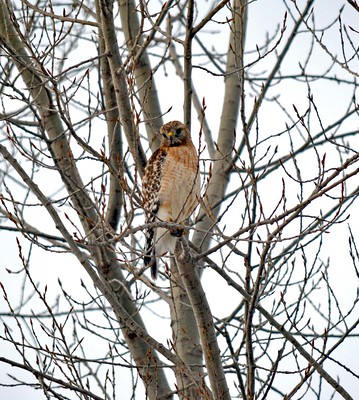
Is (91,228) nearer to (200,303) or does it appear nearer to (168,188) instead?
(168,188)

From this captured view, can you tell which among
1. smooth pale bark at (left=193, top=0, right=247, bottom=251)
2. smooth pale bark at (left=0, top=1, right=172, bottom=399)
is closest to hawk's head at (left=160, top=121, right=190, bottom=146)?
smooth pale bark at (left=193, top=0, right=247, bottom=251)

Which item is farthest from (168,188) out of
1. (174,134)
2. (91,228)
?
(91,228)

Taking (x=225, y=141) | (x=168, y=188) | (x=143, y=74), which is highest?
(x=143, y=74)

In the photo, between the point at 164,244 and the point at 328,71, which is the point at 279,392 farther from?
the point at 328,71

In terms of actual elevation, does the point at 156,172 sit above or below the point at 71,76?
below

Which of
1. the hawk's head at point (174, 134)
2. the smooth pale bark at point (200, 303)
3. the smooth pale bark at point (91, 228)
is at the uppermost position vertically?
the hawk's head at point (174, 134)

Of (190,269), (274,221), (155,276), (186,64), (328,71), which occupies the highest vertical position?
(328,71)

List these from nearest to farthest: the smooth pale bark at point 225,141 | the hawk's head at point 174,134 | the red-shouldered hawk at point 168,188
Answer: the red-shouldered hawk at point 168,188 < the hawk's head at point 174,134 < the smooth pale bark at point 225,141

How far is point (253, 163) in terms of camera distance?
427cm

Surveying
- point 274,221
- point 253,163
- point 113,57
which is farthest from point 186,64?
point 274,221

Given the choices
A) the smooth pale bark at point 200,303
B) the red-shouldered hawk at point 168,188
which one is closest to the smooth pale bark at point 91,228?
the red-shouldered hawk at point 168,188

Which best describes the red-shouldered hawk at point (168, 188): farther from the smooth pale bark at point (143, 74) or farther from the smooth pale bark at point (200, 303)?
the smooth pale bark at point (200, 303)

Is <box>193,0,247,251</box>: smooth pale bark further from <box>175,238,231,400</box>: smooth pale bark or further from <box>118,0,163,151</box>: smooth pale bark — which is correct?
<box>175,238,231,400</box>: smooth pale bark

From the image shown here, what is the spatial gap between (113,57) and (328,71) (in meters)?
3.10
